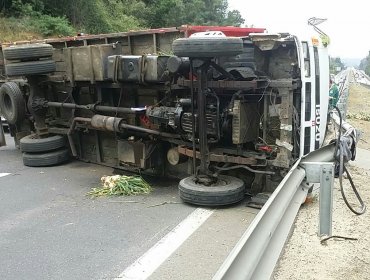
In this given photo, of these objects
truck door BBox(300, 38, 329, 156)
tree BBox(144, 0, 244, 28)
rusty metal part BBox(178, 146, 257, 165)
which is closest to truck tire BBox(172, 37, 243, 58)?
truck door BBox(300, 38, 329, 156)

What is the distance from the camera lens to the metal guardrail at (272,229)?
1.65m

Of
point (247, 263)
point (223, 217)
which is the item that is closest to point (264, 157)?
point (223, 217)

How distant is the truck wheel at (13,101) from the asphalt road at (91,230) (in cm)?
179

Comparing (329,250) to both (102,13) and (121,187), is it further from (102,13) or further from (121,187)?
(102,13)

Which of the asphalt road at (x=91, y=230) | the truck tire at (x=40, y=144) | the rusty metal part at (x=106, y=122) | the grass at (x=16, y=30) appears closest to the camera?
the asphalt road at (x=91, y=230)

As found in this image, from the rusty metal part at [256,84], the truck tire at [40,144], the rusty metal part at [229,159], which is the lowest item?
the truck tire at [40,144]

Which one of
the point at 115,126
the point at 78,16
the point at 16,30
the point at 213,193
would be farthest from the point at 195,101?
the point at 78,16

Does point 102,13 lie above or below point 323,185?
above

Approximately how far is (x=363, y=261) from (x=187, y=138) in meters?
2.92

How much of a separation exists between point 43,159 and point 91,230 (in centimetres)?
341

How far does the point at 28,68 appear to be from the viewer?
24.6ft

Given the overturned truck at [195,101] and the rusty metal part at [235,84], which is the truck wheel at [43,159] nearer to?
the overturned truck at [195,101]

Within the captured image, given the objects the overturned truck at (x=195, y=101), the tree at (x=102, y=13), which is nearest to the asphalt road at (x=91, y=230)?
the overturned truck at (x=195, y=101)

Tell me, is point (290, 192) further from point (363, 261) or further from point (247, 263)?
point (363, 261)
